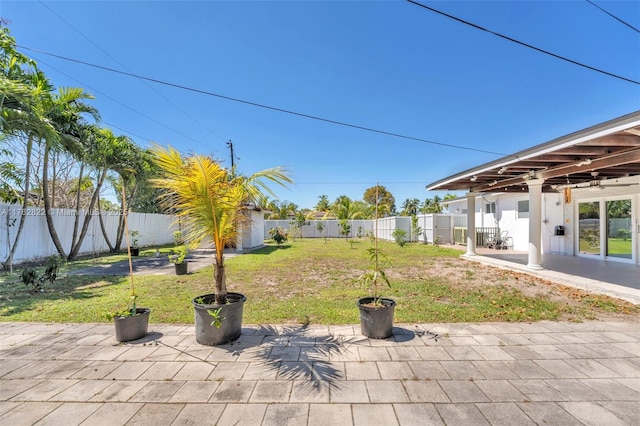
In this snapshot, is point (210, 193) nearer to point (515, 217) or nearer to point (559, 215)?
point (559, 215)

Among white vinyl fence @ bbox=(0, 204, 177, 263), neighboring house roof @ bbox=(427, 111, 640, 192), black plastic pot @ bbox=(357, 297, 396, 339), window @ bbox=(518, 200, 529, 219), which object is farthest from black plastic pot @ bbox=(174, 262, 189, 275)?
window @ bbox=(518, 200, 529, 219)

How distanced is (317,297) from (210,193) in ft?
10.3

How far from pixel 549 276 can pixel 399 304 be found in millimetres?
4773

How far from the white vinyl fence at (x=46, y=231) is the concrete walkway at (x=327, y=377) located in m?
3.32

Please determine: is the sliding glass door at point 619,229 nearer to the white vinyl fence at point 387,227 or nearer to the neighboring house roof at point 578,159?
the neighboring house roof at point 578,159

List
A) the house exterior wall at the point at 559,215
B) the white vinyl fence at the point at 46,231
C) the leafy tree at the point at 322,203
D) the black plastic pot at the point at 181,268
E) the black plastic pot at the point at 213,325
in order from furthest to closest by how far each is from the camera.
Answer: the leafy tree at the point at 322,203
the white vinyl fence at the point at 46,231
the house exterior wall at the point at 559,215
the black plastic pot at the point at 181,268
the black plastic pot at the point at 213,325

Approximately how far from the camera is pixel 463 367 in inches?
109

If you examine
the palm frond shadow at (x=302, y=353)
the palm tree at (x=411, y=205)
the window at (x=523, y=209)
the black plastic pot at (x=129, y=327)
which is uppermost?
the palm tree at (x=411, y=205)

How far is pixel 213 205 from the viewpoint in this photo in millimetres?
3471

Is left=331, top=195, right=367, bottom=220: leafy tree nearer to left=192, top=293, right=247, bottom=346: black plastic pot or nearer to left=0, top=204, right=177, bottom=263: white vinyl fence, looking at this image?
left=0, top=204, right=177, bottom=263: white vinyl fence

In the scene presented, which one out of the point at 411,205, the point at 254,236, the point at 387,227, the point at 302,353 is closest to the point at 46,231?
the point at 254,236

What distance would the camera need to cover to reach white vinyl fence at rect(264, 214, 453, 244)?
1750cm

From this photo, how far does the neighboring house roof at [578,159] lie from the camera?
186 inches

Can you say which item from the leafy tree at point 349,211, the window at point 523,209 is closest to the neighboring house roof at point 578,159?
the window at point 523,209
